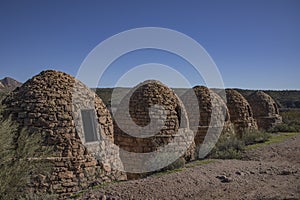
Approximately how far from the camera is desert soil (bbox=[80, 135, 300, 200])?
6413mm

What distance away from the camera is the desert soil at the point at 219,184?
21.0 feet

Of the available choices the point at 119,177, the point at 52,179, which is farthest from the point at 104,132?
the point at 52,179

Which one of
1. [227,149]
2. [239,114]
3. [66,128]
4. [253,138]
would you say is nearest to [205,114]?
[227,149]

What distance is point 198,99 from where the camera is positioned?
13.7m

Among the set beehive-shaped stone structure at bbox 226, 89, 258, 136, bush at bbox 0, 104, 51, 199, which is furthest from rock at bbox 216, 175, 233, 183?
Result: beehive-shaped stone structure at bbox 226, 89, 258, 136

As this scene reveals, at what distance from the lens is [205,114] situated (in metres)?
13.3

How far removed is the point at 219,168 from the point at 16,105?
6.04m

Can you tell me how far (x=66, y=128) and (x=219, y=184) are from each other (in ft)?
13.7

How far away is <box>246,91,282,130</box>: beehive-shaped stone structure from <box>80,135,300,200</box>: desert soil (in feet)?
35.9

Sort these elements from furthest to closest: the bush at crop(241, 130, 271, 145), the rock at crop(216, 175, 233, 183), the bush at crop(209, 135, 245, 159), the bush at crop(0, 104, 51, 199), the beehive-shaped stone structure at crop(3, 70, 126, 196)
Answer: the bush at crop(241, 130, 271, 145)
the bush at crop(209, 135, 245, 159)
the rock at crop(216, 175, 233, 183)
the beehive-shaped stone structure at crop(3, 70, 126, 196)
the bush at crop(0, 104, 51, 199)

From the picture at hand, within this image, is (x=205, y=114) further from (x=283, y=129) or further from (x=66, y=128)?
(x=283, y=129)

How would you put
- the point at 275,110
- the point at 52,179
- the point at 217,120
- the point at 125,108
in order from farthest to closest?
the point at 275,110 < the point at 217,120 < the point at 125,108 < the point at 52,179

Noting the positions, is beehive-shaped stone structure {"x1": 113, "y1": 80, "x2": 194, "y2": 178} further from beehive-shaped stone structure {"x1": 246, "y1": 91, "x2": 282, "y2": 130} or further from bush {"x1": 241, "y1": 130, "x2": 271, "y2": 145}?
beehive-shaped stone structure {"x1": 246, "y1": 91, "x2": 282, "y2": 130}

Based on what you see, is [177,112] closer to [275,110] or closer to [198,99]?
[198,99]
